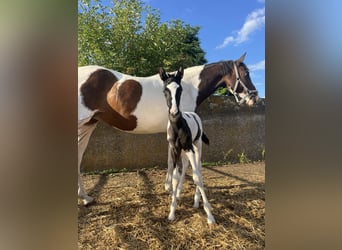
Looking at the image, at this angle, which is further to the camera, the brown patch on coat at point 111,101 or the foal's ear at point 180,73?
the brown patch on coat at point 111,101

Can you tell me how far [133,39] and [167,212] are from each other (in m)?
0.98

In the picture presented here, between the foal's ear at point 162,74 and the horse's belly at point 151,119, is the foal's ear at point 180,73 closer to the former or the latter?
the foal's ear at point 162,74

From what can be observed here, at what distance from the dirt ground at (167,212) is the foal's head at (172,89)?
0.39 m

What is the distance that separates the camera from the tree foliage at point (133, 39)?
1.25 metres

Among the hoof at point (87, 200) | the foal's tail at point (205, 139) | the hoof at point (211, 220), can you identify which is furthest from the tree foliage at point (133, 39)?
the hoof at point (211, 220)

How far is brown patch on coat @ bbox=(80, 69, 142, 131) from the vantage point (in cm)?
139

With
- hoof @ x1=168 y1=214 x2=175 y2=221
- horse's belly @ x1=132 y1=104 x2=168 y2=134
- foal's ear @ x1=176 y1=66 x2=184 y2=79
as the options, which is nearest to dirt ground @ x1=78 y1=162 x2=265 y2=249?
hoof @ x1=168 y1=214 x2=175 y2=221

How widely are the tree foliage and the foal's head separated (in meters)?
0.07

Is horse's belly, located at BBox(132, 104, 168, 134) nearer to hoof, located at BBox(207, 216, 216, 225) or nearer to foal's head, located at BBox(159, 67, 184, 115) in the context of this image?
foal's head, located at BBox(159, 67, 184, 115)

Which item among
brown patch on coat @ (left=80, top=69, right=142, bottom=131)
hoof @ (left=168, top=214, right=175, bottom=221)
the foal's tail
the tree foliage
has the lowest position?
hoof @ (left=168, top=214, right=175, bottom=221)

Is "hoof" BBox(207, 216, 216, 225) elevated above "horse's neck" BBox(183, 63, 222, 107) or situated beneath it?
situated beneath
